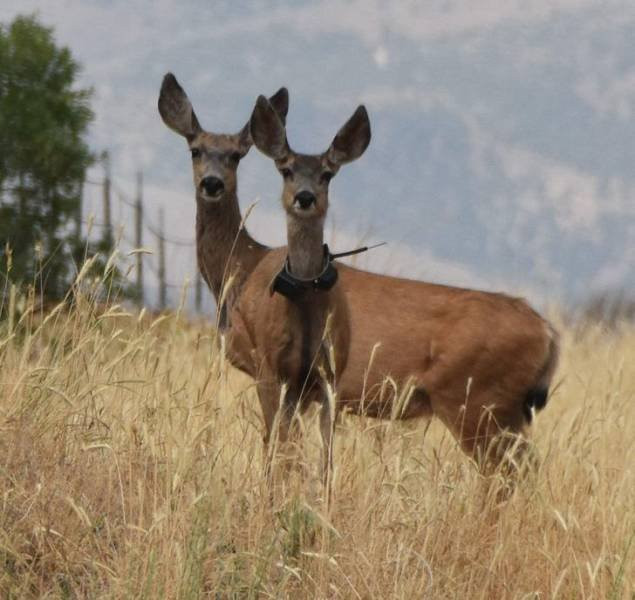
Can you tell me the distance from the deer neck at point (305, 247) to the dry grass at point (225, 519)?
81 cm

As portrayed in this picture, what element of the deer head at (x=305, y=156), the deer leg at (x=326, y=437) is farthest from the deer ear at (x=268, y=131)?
the deer leg at (x=326, y=437)

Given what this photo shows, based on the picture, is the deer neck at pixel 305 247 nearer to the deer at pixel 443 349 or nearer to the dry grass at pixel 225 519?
the dry grass at pixel 225 519

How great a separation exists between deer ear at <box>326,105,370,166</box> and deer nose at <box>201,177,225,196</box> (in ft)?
5.23

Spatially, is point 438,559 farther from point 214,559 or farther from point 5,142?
point 5,142

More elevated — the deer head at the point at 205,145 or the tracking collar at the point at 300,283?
the deer head at the point at 205,145

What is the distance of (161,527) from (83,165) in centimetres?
816

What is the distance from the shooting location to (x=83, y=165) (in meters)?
12.3

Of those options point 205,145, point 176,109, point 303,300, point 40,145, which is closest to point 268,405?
point 303,300

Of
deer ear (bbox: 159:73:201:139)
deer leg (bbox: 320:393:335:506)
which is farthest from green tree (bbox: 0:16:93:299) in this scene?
deer leg (bbox: 320:393:335:506)

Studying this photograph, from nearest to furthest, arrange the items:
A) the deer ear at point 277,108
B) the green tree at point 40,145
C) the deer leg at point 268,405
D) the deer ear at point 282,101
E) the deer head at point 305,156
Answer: the deer leg at point 268,405
the deer head at point 305,156
the deer ear at point 277,108
the deer ear at point 282,101
the green tree at point 40,145

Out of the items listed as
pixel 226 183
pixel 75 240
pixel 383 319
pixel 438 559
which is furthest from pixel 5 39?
pixel 438 559

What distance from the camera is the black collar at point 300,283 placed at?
6199 millimetres

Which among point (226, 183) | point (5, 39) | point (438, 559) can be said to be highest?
point (5, 39)

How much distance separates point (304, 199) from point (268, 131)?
0.50 metres
